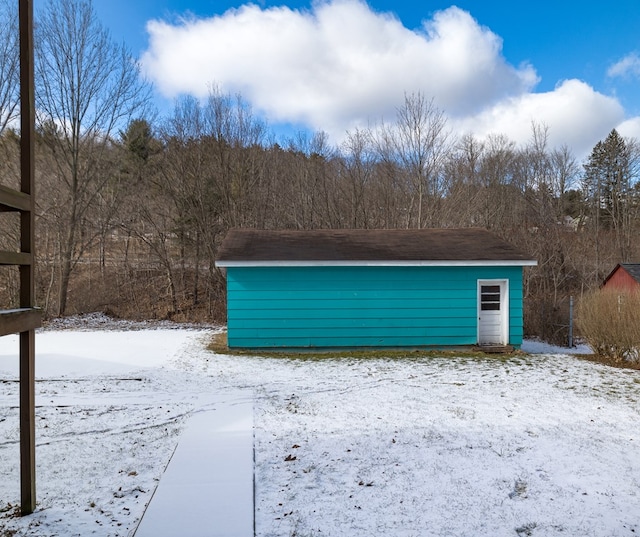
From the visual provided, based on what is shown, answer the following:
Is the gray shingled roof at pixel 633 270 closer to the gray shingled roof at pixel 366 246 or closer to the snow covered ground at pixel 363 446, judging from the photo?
the gray shingled roof at pixel 366 246

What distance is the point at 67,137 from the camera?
56.7 feet

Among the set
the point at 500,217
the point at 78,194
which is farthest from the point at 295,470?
the point at 500,217

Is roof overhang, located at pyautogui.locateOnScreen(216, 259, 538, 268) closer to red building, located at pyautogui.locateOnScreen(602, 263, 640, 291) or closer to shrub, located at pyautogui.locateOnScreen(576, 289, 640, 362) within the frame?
shrub, located at pyautogui.locateOnScreen(576, 289, 640, 362)

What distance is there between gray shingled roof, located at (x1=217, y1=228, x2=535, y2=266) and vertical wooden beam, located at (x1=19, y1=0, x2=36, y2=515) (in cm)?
651

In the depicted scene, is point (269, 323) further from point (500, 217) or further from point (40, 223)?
point (500, 217)

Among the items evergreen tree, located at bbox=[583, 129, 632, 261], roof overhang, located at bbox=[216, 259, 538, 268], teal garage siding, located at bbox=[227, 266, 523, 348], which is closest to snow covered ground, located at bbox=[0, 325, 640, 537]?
teal garage siding, located at bbox=[227, 266, 523, 348]

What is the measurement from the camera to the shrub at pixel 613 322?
29.4 feet

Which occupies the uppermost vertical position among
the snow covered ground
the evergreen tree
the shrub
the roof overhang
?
the evergreen tree

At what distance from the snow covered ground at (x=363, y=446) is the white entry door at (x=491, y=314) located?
1973 mm

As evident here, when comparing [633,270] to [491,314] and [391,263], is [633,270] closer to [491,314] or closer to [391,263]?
[491,314]

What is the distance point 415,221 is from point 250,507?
1840cm

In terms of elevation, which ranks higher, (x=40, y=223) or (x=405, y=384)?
(x=40, y=223)

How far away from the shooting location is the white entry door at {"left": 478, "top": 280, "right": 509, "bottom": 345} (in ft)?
34.0

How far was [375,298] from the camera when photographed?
10.2 meters
